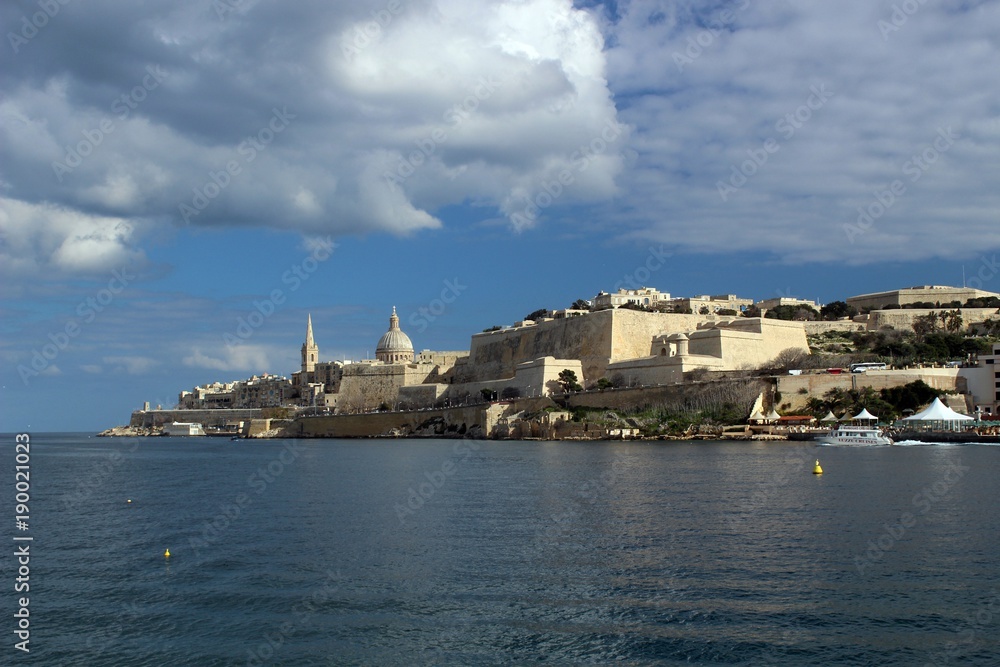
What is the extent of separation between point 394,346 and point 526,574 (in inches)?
2765

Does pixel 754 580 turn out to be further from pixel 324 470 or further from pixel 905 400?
pixel 905 400

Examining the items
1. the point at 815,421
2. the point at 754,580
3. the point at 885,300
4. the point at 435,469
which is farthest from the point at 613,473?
the point at 885,300

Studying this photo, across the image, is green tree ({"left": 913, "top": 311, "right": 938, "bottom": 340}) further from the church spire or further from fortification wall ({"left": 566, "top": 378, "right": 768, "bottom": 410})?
the church spire

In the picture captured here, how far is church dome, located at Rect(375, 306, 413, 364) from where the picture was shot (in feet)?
264

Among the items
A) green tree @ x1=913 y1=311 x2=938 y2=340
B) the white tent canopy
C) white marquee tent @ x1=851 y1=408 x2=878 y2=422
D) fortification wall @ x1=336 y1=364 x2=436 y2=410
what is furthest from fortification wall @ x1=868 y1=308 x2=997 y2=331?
fortification wall @ x1=336 y1=364 x2=436 y2=410

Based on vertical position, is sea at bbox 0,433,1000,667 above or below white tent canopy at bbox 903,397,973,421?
below

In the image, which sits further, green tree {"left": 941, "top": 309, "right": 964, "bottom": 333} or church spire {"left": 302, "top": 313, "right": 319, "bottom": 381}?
church spire {"left": 302, "top": 313, "right": 319, "bottom": 381}

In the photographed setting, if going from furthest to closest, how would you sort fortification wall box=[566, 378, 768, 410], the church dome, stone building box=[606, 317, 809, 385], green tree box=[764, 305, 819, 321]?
the church dome
green tree box=[764, 305, 819, 321]
stone building box=[606, 317, 809, 385]
fortification wall box=[566, 378, 768, 410]

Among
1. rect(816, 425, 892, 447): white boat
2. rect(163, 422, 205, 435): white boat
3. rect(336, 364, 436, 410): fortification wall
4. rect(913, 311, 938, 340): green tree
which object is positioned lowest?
rect(816, 425, 892, 447): white boat

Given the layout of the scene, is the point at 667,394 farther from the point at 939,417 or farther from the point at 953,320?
the point at 953,320

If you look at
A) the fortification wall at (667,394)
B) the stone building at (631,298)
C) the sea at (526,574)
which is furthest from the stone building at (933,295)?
the sea at (526,574)

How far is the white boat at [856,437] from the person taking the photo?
32.2 meters

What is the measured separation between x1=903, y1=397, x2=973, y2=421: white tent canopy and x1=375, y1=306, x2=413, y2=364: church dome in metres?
49.6

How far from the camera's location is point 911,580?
1075cm
